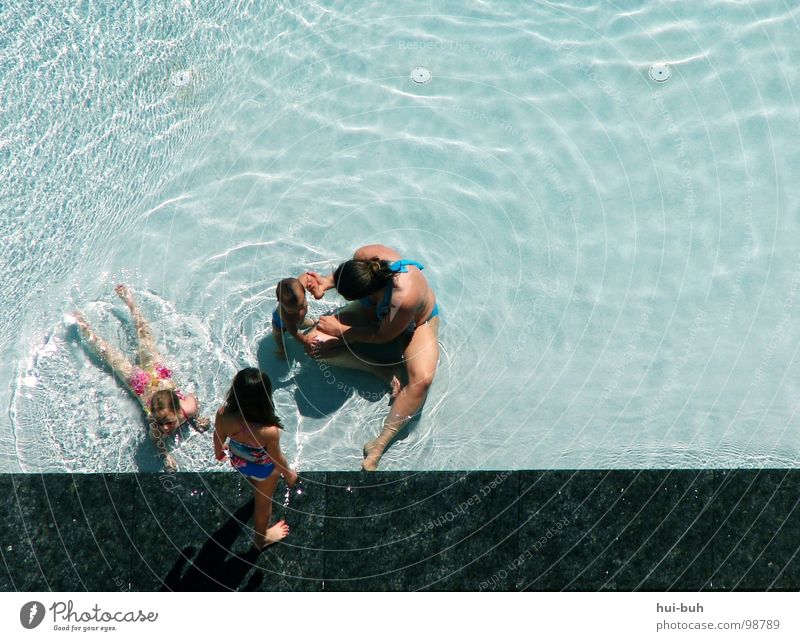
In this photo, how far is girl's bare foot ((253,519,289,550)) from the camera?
6160mm

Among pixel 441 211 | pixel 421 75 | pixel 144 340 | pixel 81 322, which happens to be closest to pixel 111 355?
pixel 144 340

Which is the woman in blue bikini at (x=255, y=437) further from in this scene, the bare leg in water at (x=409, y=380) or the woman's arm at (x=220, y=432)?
the bare leg in water at (x=409, y=380)

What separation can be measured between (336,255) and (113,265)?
5.51ft

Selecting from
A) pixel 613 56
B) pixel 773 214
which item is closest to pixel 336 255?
pixel 613 56

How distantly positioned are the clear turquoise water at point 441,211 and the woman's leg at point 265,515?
0.63 meters

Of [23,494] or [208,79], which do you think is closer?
[23,494]

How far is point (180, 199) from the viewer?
7.32m

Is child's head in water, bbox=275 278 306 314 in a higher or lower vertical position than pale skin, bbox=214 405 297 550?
higher

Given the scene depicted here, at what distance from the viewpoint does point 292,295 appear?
6.27 meters

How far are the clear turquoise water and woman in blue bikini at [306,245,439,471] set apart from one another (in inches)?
6.1

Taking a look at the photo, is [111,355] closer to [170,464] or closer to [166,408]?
[166,408]

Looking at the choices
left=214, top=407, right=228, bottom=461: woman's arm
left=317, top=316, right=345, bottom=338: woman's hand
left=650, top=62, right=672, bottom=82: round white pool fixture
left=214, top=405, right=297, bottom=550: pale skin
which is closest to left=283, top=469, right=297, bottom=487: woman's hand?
left=214, top=405, right=297, bottom=550: pale skin

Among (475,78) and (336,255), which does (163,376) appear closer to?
(336,255)
